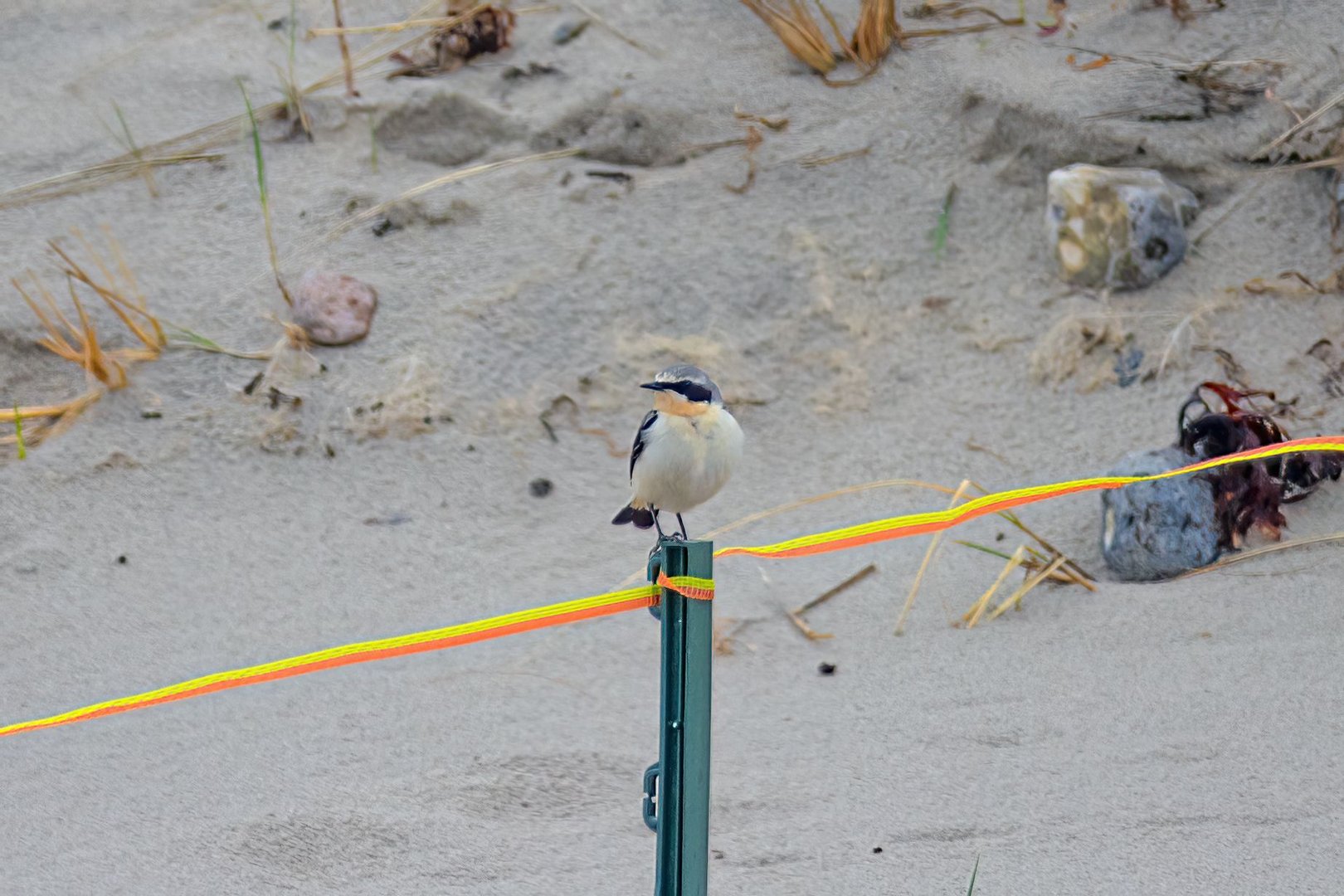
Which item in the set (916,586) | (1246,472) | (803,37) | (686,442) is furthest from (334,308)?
(1246,472)

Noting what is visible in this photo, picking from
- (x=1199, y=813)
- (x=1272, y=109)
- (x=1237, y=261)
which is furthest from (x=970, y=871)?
(x=1272, y=109)

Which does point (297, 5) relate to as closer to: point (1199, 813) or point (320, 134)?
point (320, 134)

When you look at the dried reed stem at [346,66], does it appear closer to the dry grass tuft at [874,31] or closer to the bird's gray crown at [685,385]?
the dry grass tuft at [874,31]

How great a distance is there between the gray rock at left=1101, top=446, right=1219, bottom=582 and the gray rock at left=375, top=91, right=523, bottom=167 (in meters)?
2.93

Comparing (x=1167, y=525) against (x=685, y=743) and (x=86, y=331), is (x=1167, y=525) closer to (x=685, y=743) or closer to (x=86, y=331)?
(x=685, y=743)

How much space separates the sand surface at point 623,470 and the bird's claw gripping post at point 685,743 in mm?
793

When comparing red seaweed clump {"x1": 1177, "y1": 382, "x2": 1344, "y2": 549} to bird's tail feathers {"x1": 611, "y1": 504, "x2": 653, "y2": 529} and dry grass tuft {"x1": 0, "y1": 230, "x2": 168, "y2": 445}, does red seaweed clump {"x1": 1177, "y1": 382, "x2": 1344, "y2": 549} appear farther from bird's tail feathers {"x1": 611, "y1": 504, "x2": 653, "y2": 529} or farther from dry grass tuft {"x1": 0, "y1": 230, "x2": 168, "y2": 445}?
dry grass tuft {"x1": 0, "y1": 230, "x2": 168, "y2": 445}

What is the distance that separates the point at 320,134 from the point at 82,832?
3306 mm

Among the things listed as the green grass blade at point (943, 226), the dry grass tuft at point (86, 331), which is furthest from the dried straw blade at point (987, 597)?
Result: the dry grass tuft at point (86, 331)

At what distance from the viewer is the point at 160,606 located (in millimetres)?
4074

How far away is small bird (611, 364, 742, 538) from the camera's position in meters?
2.67

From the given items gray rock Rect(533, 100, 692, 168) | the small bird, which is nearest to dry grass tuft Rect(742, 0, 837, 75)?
gray rock Rect(533, 100, 692, 168)

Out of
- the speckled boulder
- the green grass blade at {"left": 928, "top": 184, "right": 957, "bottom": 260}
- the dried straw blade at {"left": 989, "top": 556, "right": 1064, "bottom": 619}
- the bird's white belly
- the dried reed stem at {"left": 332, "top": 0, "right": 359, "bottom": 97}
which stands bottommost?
the dried straw blade at {"left": 989, "top": 556, "right": 1064, "bottom": 619}

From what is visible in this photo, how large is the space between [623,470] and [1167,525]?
173 cm
